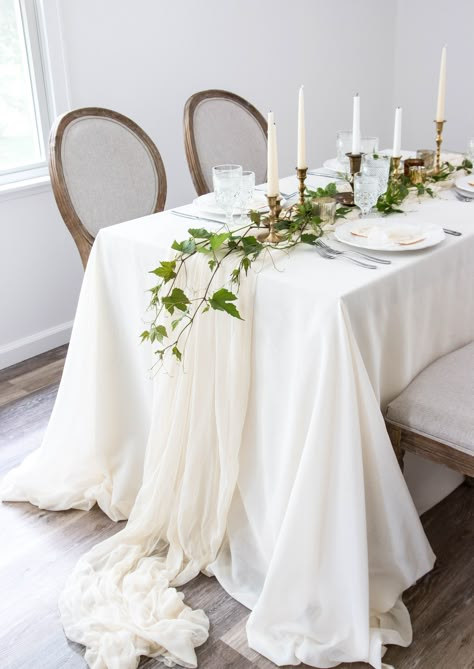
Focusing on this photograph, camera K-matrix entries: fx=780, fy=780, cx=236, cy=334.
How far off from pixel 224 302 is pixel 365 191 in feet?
1.87

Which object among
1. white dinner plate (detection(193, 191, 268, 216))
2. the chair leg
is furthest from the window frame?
the chair leg

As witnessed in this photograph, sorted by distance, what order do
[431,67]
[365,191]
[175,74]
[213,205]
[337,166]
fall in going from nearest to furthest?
[365,191] → [213,205] → [337,166] → [175,74] → [431,67]

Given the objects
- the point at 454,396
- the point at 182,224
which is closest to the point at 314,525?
the point at 454,396

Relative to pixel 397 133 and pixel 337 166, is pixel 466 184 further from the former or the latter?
pixel 337 166

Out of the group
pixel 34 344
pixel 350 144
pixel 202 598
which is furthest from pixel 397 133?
pixel 34 344

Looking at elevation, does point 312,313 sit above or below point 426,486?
above

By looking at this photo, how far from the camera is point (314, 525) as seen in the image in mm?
1531

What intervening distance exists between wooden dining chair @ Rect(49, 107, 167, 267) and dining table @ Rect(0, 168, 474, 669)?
31 cm

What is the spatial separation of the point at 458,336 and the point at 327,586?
676mm

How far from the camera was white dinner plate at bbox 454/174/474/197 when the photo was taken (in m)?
2.12

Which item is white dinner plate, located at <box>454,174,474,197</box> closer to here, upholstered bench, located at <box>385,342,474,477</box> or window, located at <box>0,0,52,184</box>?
upholstered bench, located at <box>385,342,474,477</box>

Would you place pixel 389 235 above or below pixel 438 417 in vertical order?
above

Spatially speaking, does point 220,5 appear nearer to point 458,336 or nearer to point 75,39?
point 75,39

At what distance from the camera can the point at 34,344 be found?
9.86ft
